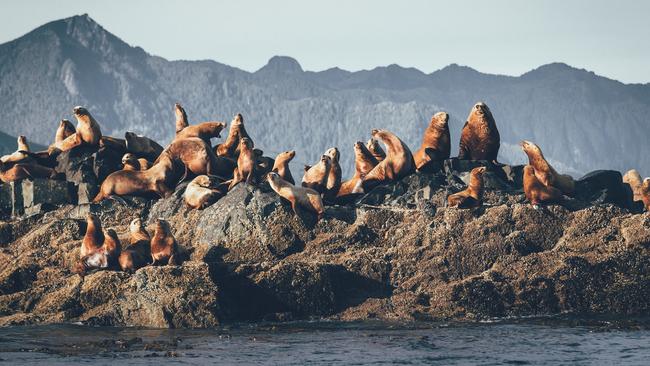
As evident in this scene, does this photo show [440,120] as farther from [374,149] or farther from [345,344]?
[345,344]

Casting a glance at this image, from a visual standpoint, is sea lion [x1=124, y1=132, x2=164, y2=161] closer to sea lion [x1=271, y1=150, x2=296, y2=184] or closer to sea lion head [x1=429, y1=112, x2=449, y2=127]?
sea lion [x1=271, y1=150, x2=296, y2=184]

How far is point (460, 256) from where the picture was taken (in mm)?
19703

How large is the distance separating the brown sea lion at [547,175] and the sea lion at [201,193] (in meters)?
6.04

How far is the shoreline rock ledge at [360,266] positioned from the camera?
1869cm

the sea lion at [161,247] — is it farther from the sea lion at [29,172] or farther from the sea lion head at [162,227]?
the sea lion at [29,172]

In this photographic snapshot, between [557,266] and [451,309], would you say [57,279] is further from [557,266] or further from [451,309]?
[557,266]

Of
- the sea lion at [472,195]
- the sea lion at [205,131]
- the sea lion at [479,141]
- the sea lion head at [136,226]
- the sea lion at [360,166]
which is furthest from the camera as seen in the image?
the sea lion at [205,131]

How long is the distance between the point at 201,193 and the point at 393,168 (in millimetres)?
3848

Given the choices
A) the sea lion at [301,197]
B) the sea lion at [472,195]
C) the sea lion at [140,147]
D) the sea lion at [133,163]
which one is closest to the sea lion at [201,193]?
the sea lion at [301,197]

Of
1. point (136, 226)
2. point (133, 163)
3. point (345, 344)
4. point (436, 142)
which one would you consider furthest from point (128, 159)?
point (345, 344)

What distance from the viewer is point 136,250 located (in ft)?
66.7

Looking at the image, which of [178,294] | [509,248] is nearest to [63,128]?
[178,294]

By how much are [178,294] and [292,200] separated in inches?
146

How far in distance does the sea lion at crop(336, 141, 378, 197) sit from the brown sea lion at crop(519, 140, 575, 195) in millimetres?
3507
